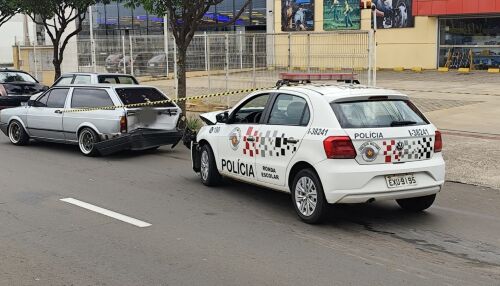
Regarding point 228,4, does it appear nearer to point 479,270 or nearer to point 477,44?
point 477,44

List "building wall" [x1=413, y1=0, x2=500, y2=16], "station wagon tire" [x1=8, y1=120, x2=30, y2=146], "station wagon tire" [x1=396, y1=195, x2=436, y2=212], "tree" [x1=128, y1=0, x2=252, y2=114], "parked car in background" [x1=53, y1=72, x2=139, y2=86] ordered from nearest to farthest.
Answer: "station wagon tire" [x1=396, y1=195, x2=436, y2=212], "station wagon tire" [x1=8, y1=120, x2=30, y2=146], "tree" [x1=128, y1=0, x2=252, y2=114], "parked car in background" [x1=53, y1=72, x2=139, y2=86], "building wall" [x1=413, y1=0, x2=500, y2=16]

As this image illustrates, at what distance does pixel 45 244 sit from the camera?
5812mm

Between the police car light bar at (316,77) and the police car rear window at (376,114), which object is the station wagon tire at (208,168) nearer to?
the police car rear window at (376,114)

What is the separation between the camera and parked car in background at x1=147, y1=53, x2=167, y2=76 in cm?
2436

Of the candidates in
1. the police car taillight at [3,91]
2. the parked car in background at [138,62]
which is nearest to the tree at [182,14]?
the police car taillight at [3,91]

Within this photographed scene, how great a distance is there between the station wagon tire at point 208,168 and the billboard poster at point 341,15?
2630cm

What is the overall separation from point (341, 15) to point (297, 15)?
3.25m

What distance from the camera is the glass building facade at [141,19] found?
40.0 m

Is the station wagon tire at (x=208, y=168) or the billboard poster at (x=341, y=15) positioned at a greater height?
the billboard poster at (x=341, y=15)

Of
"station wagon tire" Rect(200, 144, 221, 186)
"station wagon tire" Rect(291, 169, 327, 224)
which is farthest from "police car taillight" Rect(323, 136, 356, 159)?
"station wagon tire" Rect(200, 144, 221, 186)

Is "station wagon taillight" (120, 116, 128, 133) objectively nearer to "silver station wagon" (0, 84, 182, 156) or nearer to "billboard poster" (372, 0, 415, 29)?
"silver station wagon" (0, 84, 182, 156)

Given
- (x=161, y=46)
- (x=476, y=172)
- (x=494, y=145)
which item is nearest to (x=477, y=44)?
(x=161, y=46)

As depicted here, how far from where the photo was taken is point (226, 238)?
604 cm

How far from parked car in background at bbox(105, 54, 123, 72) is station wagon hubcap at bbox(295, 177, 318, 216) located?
19.9m
